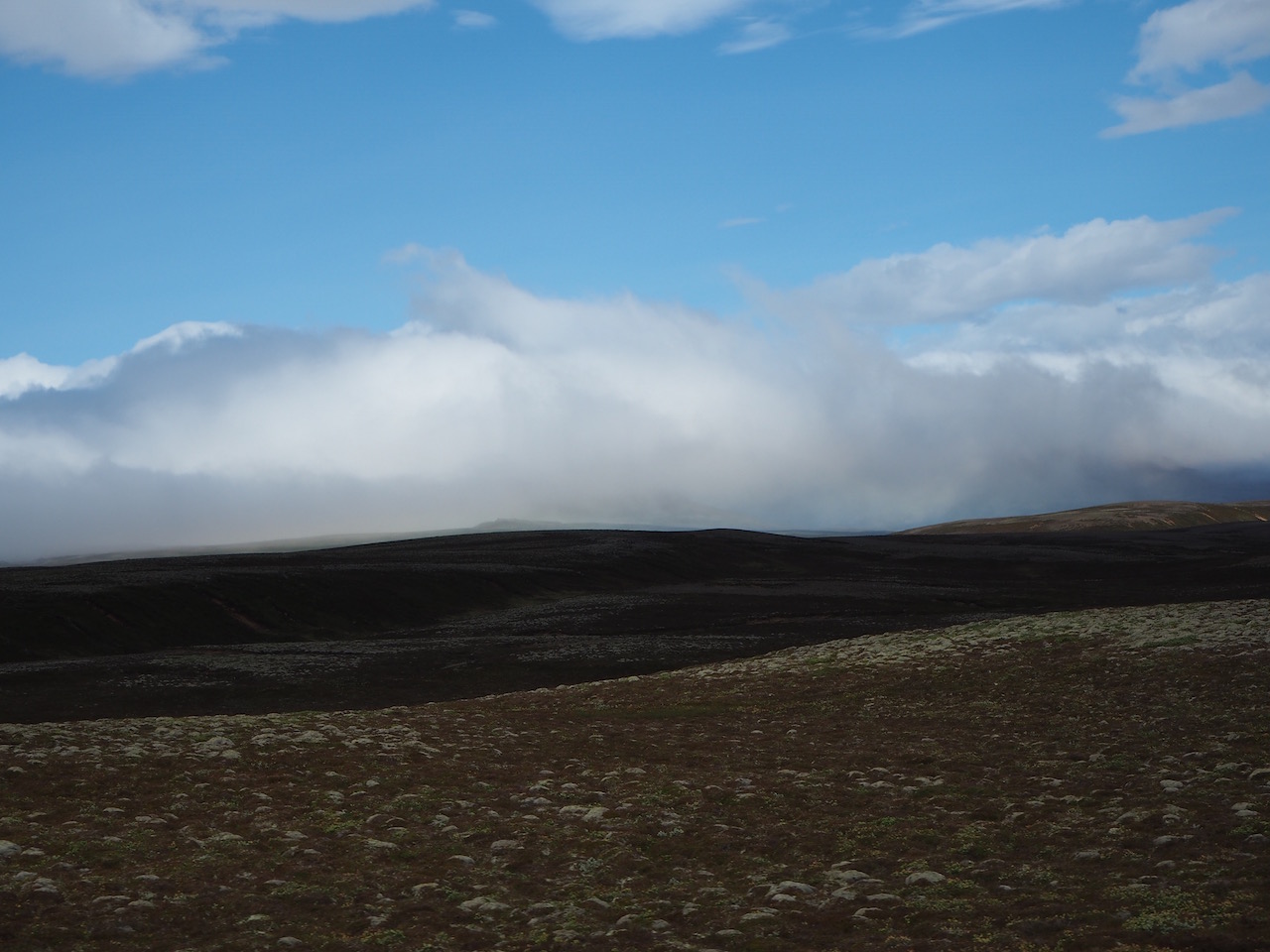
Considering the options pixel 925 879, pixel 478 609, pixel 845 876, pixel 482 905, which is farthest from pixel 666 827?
pixel 478 609

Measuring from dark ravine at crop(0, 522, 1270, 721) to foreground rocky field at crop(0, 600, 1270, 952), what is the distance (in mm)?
22033

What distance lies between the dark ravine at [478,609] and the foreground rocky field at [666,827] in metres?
22.0

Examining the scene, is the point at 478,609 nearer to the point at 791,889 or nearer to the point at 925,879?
the point at 791,889

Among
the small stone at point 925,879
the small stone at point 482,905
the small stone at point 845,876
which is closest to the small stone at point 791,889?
the small stone at point 845,876

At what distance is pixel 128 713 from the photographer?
43781 millimetres

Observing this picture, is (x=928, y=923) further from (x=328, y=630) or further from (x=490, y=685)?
(x=328, y=630)

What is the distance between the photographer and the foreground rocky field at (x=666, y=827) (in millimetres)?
12688

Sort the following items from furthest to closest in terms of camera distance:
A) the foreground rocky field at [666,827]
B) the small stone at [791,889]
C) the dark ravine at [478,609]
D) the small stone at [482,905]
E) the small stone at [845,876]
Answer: the dark ravine at [478,609] → the small stone at [845,876] → the small stone at [791,889] → the small stone at [482,905] → the foreground rocky field at [666,827]

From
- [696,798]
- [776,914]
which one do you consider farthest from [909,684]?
[776,914]

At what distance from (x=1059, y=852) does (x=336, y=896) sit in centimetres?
1089

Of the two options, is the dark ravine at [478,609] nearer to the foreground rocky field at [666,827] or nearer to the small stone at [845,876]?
the foreground rocky field at [666,827]

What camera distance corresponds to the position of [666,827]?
1788cm

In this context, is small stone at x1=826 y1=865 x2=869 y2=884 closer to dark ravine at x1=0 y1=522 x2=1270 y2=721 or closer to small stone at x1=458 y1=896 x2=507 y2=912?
small stone at x1=458 y1=896 x2=507 y2=912

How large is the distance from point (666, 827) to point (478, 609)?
274ft
